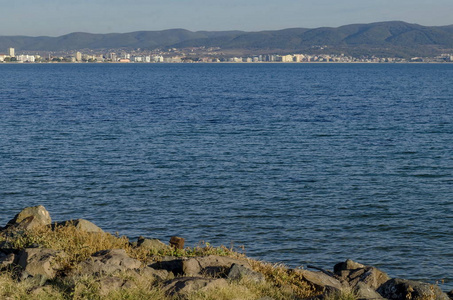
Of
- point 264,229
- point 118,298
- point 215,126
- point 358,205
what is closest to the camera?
point 118,298

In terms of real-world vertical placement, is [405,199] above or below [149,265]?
below

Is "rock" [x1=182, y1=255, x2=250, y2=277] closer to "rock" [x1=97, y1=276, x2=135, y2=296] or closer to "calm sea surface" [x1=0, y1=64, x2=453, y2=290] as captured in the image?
"rock" [x1=97, y1=276, x2=135, y2=296]

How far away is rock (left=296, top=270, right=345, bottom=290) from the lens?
13060mm

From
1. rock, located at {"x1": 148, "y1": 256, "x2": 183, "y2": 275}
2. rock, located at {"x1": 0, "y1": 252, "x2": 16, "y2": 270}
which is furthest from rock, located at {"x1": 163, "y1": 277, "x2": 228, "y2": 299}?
rock, located at {"x1": 0, "y1": 252, "x2": 16, "y2": 270}

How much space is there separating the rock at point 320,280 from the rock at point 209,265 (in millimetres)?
1362

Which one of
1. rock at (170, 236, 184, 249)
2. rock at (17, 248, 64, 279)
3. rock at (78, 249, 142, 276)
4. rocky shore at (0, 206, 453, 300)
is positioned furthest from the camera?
rock at (170, 236, 184, 249)

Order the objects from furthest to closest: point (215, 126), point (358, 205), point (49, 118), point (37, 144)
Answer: point (49, 118) → point (215, 126) → point (37, 144) → point (358, 205)

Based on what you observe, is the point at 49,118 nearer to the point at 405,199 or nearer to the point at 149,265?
the point at 405,199

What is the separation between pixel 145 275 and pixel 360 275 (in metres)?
5.79

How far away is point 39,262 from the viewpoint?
40.1ft

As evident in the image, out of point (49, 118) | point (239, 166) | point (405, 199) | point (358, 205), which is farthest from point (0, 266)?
point (49, 118)

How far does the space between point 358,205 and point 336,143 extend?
17.8m

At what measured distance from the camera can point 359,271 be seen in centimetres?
1534

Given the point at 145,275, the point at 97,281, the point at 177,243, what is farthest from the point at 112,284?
the point at 177,243
